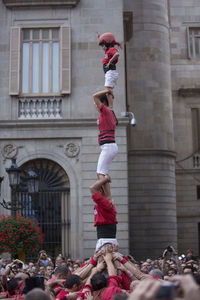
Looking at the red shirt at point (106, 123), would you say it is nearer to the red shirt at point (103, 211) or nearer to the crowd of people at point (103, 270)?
the crowd of people at point (103, 270)

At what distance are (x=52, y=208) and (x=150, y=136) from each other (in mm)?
9629

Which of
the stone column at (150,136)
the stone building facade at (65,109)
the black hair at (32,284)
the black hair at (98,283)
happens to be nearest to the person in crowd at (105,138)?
the black hair at (98,283)

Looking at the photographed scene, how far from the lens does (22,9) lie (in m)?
22.3

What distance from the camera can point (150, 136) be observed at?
Answer: 28141 mm

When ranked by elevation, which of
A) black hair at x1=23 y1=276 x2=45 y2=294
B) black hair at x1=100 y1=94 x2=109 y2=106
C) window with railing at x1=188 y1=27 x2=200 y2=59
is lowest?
black hair at x1=23 y1=276 x2=45 y2=294

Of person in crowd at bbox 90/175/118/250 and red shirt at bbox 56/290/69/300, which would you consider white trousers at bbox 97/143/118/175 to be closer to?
person in crowd at bbox 90/175/118/250

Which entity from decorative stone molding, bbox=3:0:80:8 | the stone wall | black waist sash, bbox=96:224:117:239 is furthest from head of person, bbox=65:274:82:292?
the stone wall

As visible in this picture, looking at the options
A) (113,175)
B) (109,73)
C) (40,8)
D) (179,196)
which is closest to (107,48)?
(109,73)

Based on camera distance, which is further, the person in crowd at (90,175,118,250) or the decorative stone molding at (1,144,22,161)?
the decorative stone molding at (1,144,22,161)

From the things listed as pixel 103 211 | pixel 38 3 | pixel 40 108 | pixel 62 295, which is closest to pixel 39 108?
pixel 40 108

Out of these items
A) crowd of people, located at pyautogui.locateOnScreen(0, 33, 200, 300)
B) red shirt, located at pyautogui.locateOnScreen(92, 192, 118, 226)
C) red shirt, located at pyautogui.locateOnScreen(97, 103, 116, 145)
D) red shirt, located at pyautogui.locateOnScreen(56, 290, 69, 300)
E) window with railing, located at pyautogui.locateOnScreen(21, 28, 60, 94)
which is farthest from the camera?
window with railing, located at pyautogui.locateOnScreen(21, 28, 60, 94)

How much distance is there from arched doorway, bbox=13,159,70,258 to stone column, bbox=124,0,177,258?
22.7 feet

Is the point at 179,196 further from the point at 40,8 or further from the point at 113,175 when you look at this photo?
the point at 40,8

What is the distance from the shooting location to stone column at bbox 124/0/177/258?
26641 mm
